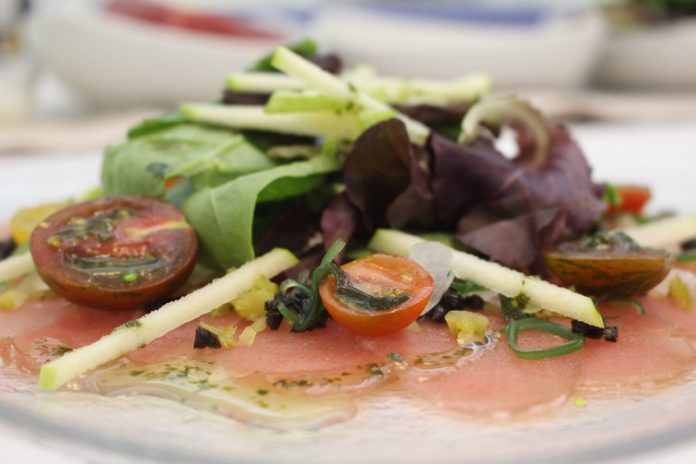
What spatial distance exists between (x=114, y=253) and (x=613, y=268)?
44.8 inches

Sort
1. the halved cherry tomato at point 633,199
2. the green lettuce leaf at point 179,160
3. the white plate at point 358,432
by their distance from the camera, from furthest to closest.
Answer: the halved cherry tomato at point 633,199
the green lettuce leaf at point 179,160
the white plate at point 358,432

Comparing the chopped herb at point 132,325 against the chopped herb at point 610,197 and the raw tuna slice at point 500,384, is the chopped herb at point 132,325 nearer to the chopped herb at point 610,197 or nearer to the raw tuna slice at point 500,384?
the raw tuna slice at point 500,384

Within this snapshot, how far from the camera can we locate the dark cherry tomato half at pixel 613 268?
1.97 m

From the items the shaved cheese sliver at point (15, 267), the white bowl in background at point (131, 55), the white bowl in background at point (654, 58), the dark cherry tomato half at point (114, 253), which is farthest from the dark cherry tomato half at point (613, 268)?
the white bowl in background at point (654, 58)

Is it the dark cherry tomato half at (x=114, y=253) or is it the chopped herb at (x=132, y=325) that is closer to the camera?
the chopped herb at (x=132, y=325)

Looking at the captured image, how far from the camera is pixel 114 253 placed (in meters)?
1.95

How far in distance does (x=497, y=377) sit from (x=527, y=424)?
0.60 feet

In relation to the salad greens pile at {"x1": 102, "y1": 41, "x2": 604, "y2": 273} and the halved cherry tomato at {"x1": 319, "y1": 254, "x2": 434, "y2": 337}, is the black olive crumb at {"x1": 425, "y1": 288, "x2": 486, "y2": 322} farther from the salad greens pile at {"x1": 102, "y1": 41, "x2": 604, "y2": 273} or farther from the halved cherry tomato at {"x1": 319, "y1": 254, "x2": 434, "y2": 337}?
the salad greens pile at {"x1": 102, "y1": 41, "x2": 604, "y2": 273}

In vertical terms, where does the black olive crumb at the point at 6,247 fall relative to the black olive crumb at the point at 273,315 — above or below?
below

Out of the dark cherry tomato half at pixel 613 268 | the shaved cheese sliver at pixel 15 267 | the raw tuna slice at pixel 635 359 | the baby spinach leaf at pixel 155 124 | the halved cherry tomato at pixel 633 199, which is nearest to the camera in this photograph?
the raw tuna slice at pixel 635 359

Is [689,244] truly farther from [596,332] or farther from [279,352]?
[279,352]

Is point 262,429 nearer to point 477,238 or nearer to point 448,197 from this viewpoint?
point 477,238

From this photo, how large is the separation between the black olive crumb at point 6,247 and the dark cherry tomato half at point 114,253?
417 millimetres

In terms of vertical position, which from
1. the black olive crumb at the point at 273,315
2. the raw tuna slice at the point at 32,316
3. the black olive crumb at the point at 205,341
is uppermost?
the black olive crumb at the point at 273,315
